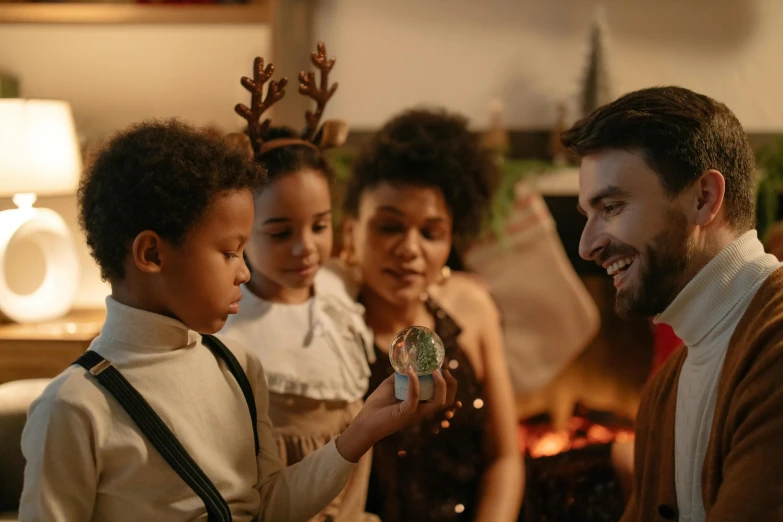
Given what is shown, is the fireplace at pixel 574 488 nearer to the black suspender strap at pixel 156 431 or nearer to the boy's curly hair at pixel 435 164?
the boy's curly hair at pixel 435 164

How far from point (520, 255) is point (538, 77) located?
73 cm

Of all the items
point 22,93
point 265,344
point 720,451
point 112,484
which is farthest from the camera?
point 22,93

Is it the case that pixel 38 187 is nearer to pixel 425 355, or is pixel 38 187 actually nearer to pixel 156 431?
pixel 156 431

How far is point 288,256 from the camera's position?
4.29 feet

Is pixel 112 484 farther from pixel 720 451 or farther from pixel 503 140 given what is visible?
pixel 503 140

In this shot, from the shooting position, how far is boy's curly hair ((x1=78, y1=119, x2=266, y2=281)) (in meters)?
0.92

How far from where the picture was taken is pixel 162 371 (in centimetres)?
95

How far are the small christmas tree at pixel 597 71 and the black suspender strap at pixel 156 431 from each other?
Result: 6.86ft

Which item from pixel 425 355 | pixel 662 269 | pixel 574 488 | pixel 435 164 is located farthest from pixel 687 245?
pixel 574 488

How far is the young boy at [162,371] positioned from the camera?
86 cm

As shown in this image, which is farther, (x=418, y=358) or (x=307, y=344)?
(x=307, y=344)

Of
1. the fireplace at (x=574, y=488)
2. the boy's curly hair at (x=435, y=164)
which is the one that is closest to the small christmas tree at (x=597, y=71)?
the boy's curly hair at (x=435, y=164)

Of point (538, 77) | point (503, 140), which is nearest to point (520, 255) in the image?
point (503, 140)

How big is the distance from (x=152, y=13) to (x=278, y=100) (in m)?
1.19
